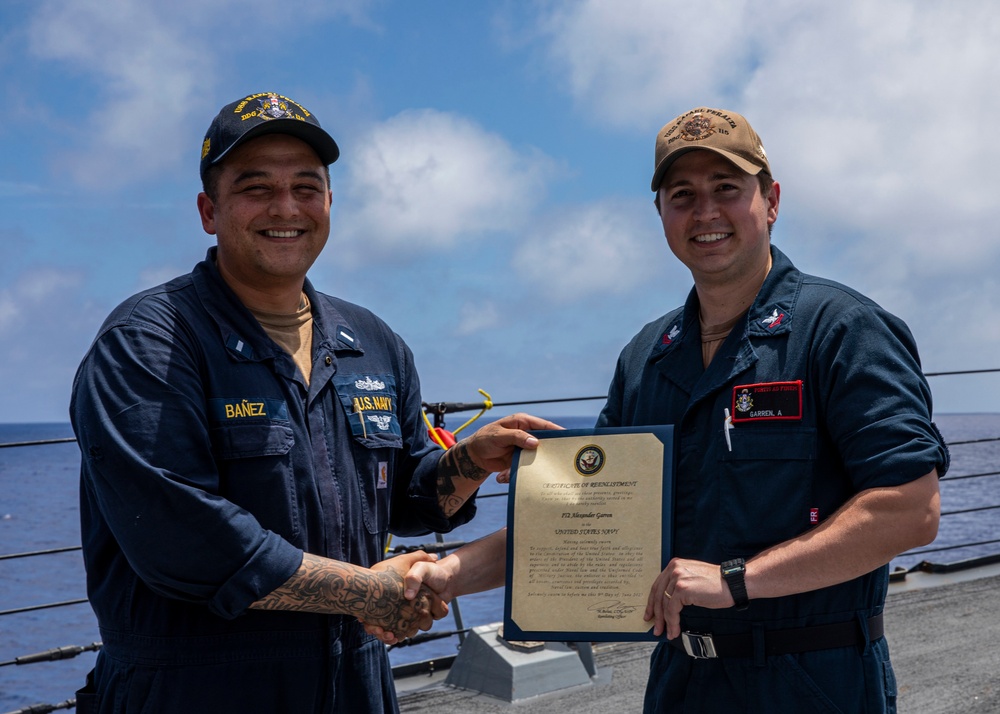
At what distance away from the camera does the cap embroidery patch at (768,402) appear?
1958 mm

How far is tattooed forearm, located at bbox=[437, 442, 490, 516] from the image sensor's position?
2.58 meters

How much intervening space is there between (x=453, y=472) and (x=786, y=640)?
3.34 ft

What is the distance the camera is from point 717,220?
2.15m

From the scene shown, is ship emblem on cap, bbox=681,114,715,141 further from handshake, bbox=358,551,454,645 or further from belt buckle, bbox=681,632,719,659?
handshake, bbox=358,551,454,645

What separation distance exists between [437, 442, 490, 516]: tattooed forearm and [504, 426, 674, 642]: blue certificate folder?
36cm

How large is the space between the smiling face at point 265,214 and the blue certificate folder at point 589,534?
78 centimetres

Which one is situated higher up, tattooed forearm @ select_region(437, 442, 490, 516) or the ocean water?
tattooed forearm @ select_region(437, 442, 490, 516)

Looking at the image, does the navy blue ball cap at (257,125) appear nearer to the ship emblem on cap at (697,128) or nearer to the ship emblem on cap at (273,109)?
the ship emblem on cap at (273,109)

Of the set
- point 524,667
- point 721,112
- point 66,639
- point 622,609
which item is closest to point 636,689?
point 524,667

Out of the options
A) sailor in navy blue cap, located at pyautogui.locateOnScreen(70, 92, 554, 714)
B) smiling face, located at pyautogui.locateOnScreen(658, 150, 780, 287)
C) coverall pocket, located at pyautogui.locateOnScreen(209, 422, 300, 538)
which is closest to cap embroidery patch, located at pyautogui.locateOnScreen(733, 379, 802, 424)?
smiling face, located at pyautogui.locateOnScreen(658, 150, 780, 287)

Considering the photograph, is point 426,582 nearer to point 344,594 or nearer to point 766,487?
point 344,594

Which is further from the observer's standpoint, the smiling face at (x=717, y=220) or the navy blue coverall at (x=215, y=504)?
the smiling face at (x=717, y=220)

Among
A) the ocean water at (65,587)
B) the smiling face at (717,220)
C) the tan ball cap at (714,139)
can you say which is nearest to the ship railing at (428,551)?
the ocean water at (65,587)

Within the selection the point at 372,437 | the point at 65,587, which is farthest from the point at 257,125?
the point at 65,587
